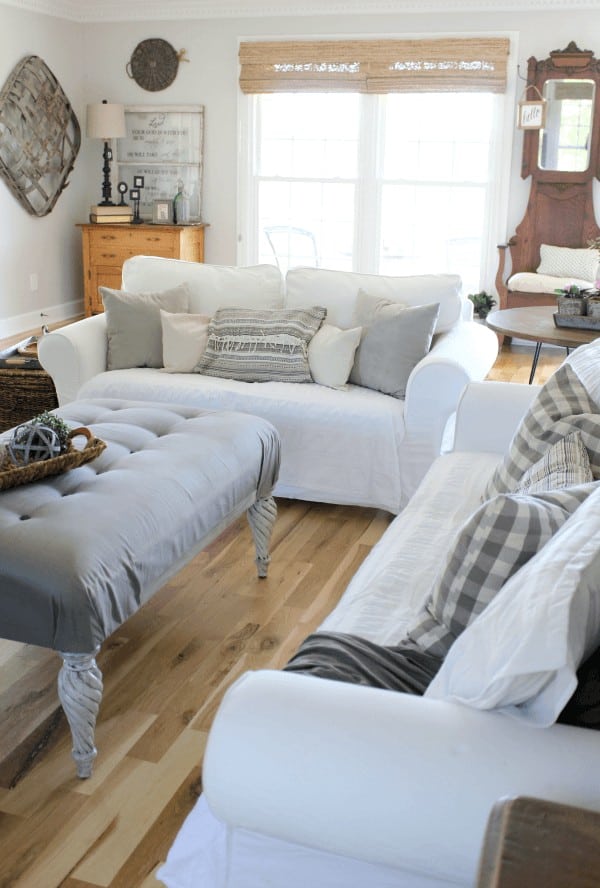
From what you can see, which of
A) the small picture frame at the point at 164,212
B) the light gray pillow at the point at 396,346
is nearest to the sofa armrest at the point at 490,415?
the light gray pillow at the point at 396,346

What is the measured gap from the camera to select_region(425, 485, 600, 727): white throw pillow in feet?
3.89

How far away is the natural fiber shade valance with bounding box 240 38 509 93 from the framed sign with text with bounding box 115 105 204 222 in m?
0.58

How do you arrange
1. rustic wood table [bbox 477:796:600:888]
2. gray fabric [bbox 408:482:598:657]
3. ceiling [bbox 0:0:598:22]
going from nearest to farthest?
rustic wood table [bbox 477:796:600:888]
gray fabric [bbox 408:482:598:657]
ceiling [bbox 0:0:598:22]

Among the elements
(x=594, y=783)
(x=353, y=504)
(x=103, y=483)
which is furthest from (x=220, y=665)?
(x=594, y=783)

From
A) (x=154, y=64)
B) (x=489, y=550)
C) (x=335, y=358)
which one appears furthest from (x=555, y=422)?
(x=154, y=64)

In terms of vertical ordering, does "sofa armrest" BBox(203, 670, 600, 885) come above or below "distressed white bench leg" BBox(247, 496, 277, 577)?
above

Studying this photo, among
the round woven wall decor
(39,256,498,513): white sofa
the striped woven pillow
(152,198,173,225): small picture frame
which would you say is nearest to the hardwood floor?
(39,256,498,513): white sofa

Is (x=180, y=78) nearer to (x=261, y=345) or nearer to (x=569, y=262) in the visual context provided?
(x=569, y=262)

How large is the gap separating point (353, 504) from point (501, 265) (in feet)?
12.2

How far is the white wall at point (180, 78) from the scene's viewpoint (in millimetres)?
6609

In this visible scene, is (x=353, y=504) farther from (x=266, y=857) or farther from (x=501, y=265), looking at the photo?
(x=501, y=265)

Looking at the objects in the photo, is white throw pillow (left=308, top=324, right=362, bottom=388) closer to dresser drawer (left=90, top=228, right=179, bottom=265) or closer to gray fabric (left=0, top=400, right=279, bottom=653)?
gray fabric (left=0, top=400, right=279, bottom=653)

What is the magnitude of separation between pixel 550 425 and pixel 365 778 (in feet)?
4.20

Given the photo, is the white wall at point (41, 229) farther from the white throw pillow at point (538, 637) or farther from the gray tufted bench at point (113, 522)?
the white throw pillow at point (538, 637)
